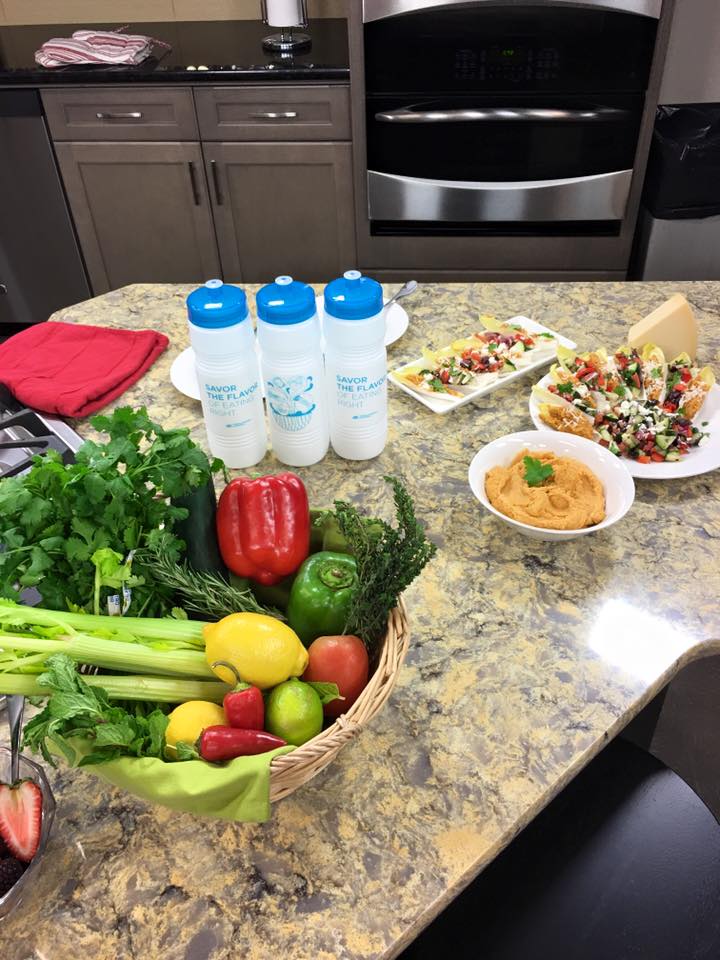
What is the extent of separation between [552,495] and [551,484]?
3 cm

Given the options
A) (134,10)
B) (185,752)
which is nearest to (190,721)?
(185,752)

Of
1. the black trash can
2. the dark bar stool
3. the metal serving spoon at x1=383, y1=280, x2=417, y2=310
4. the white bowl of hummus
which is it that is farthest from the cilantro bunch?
the black trash can

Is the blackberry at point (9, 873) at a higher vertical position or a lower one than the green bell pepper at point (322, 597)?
lower

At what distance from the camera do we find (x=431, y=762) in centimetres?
80

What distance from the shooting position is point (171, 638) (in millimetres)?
774

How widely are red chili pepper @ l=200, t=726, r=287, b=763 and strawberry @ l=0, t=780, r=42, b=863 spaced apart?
0.19m

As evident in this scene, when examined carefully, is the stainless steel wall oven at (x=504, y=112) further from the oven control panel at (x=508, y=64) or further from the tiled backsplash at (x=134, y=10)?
the tiled backsplash at (x=134, y=10)

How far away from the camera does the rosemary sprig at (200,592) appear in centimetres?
83

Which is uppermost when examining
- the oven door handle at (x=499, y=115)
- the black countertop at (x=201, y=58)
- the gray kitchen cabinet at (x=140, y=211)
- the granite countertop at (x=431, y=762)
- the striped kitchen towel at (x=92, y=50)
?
the striped kitchen towel at (x=92, y=50)

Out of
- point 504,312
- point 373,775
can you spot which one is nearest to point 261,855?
point 373,775

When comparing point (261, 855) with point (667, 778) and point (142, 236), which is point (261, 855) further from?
point (142, 236)

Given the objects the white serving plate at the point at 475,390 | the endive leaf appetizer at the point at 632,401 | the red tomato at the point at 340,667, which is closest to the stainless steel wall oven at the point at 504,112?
the white serving plate at the point at 475,390

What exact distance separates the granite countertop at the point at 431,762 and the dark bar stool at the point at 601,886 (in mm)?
239

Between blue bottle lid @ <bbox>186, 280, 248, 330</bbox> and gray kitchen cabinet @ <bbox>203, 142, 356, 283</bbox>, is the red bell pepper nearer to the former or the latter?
blue bottle lid @ <bbox>186, 280, 248, 330</bbox>
